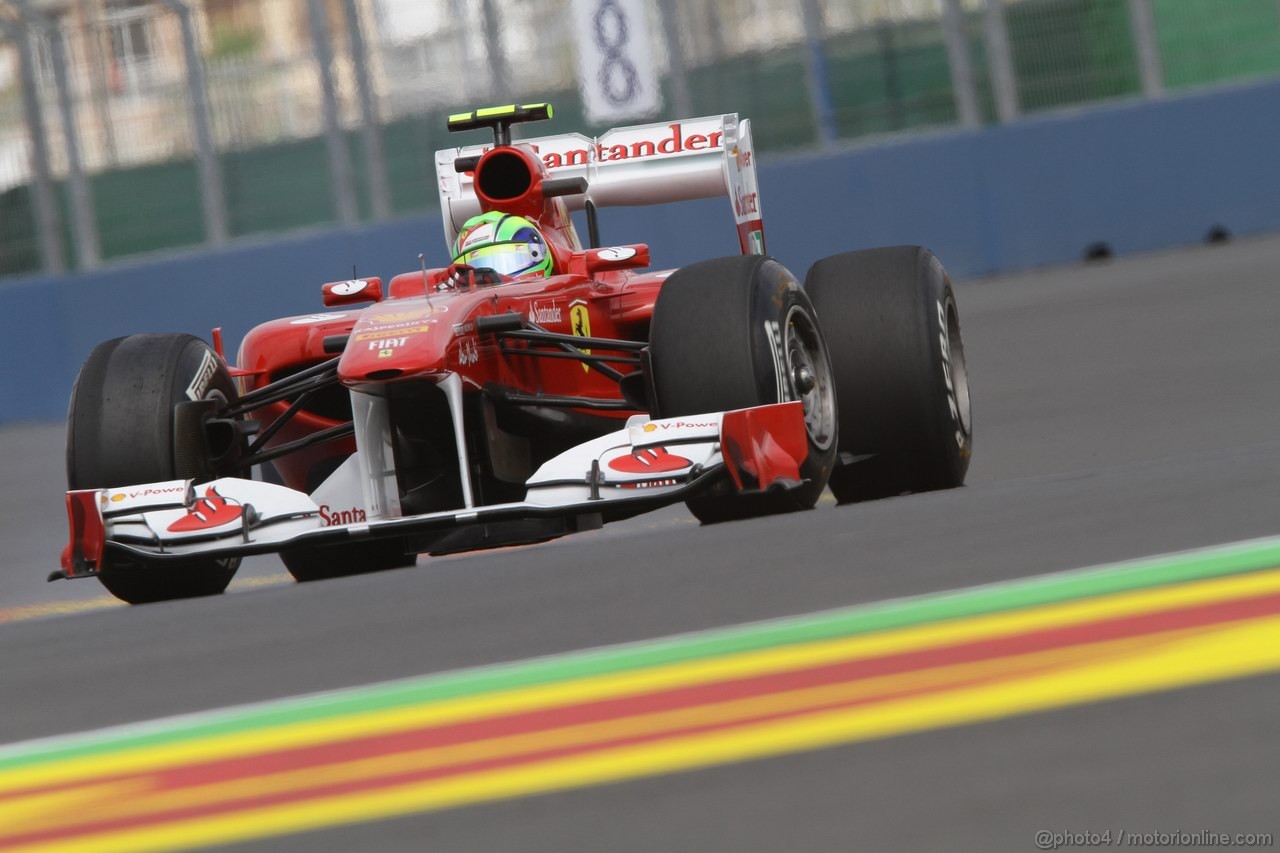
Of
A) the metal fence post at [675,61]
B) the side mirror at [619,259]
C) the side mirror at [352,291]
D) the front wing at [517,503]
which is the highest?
the metal fence post at [675,61]

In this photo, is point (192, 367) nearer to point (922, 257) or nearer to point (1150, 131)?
point (922, 257)

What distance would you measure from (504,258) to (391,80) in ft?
30.3

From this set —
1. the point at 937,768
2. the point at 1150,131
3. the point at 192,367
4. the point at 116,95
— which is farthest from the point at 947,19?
the point at 937,768

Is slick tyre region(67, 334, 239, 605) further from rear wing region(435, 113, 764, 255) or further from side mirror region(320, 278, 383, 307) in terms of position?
rear wing region(435, 113, 764, 255)

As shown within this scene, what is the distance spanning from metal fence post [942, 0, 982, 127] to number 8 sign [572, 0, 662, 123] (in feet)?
7.47

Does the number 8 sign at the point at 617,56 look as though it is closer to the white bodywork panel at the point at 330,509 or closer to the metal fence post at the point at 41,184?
the metal fence post at the point at 41,184

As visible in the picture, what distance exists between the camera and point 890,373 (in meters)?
6.90

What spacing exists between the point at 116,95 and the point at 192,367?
398 inches

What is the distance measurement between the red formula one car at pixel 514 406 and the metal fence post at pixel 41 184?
937 centimetres

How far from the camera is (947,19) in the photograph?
15719 millimetres

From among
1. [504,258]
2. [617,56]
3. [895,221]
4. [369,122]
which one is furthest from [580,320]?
[369,122]

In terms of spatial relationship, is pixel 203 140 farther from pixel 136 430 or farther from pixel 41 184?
pixel 136 430

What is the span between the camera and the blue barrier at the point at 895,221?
15055 mm

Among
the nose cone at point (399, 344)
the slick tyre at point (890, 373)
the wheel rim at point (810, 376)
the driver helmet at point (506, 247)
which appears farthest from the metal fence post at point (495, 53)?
the nose cone at point (399, 344)
